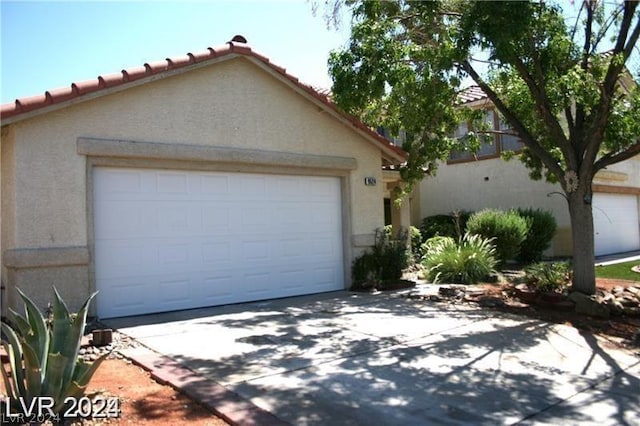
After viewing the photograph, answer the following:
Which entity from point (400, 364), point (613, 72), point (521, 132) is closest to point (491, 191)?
point (521, 132)

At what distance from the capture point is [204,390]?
4.82 metres

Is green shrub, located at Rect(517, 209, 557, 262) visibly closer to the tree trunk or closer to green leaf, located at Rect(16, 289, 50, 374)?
the tree trunk

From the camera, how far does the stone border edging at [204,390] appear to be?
422cm

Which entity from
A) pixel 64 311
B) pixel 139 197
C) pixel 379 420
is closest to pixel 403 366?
pixel 379 420

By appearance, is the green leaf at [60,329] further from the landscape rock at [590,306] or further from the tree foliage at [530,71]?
the landscape rock at [590,306]

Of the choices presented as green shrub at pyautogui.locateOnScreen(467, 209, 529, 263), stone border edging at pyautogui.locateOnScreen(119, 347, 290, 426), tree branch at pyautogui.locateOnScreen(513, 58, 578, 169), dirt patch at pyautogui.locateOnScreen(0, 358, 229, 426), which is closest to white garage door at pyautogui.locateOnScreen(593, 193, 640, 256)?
green shrub at pyautogui.locateOnScreen(467, 209, 529, 263)

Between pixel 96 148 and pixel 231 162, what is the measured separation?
2414 millimetres

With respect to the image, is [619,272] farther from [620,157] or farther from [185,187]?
[185,187]

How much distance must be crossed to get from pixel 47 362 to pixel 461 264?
33.1 feet

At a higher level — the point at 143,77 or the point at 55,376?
the point at 143,77

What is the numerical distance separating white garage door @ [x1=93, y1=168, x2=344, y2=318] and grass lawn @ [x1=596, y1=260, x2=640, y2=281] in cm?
694

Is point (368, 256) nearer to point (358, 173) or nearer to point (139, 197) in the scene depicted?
point (358, 173)

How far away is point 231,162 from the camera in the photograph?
9.73m

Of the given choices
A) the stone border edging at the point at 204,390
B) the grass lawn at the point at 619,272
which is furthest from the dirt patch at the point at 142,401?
the grass lawn at the point at 619,272
